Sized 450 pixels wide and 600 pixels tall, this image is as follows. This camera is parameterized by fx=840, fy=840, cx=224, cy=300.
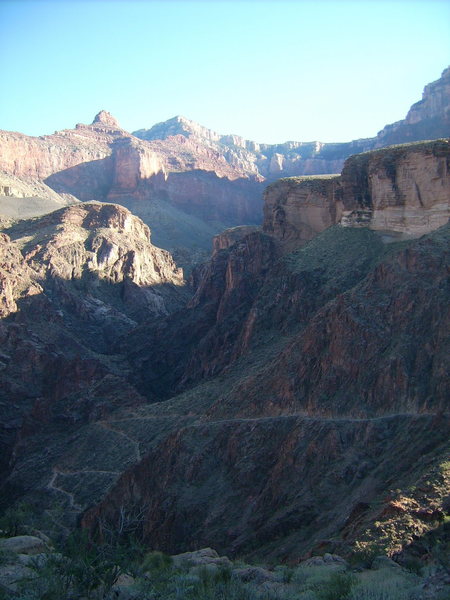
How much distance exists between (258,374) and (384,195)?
22.1m

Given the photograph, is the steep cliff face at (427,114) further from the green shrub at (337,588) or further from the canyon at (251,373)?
the green shrub at (337,588)

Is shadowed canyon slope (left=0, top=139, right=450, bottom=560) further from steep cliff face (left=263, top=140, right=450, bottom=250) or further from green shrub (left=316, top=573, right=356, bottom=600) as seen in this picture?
green shrub (left=316, top=573, right=356, bottom=600)

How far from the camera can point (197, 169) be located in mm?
188750

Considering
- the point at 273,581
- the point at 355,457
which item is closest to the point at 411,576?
the point at 273,581

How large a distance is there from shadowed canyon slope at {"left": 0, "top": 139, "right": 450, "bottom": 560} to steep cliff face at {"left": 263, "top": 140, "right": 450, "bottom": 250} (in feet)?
0.54

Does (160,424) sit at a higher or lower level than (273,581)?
lower

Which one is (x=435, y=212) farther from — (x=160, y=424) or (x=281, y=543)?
(x=281, y=543)

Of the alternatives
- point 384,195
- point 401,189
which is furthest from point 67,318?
point 401,189

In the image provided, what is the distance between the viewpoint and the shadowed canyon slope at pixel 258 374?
133 feet

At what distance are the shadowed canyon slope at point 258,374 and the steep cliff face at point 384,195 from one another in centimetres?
16

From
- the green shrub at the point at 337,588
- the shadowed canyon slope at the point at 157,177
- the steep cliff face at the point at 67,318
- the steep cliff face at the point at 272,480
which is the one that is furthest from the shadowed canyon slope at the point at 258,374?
the shadowed canyon slope at the point at 157,177

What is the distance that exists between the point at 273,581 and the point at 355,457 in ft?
56.3

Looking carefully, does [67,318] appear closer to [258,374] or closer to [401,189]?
[258,374]

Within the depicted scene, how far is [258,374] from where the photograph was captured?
55.6 m
